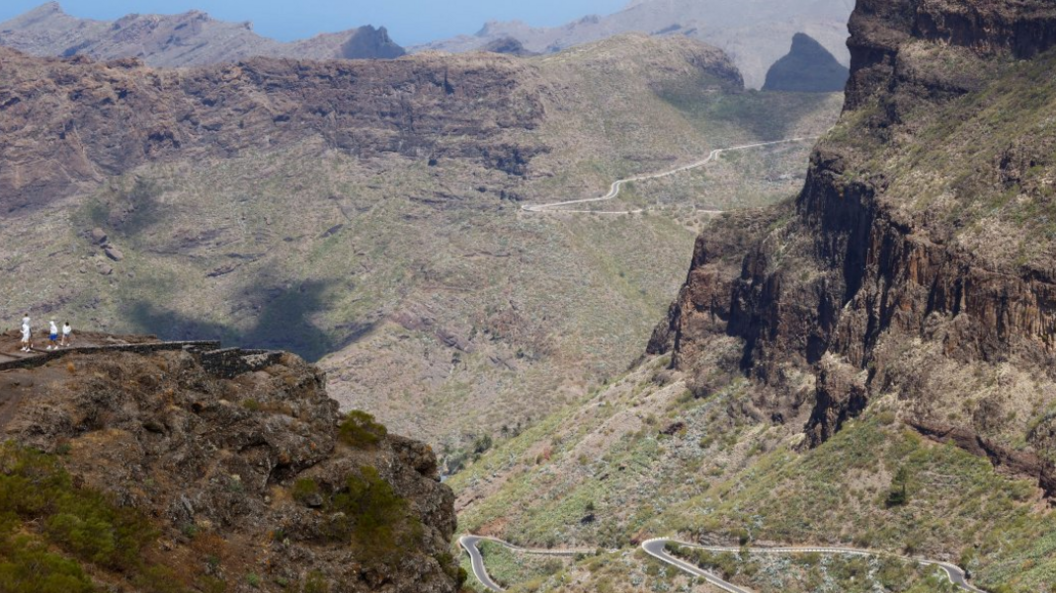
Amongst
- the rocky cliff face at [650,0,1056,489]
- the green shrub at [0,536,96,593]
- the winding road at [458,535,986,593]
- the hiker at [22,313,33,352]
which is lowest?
the winding road at [458,535,986,593]

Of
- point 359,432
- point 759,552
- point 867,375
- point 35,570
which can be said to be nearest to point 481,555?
point 759,552

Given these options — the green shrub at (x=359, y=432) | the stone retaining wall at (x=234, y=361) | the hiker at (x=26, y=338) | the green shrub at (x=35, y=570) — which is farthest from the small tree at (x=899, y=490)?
the green shrub at (x=35, y=570)

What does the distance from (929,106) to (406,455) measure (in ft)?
312

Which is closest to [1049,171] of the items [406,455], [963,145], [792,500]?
[963,145]

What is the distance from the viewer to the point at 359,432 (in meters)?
58.4

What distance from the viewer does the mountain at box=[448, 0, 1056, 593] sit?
353 ft

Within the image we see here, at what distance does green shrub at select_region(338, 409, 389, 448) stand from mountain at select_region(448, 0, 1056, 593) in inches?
1810

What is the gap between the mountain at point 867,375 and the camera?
108 m

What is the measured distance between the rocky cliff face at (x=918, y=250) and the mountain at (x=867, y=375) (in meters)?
0.23

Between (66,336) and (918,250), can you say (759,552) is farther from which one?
(66,336)

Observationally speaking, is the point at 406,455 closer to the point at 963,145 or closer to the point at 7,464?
the point at 7,464

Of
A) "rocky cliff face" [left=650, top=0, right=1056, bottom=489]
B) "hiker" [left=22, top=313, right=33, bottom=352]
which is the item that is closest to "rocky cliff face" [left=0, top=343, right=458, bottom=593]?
"hiker" [left=22, top=313, right=33, bottom=352]

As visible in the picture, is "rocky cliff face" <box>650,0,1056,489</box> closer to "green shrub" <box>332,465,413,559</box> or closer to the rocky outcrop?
the rocky outcrop

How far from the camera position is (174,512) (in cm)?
4816
